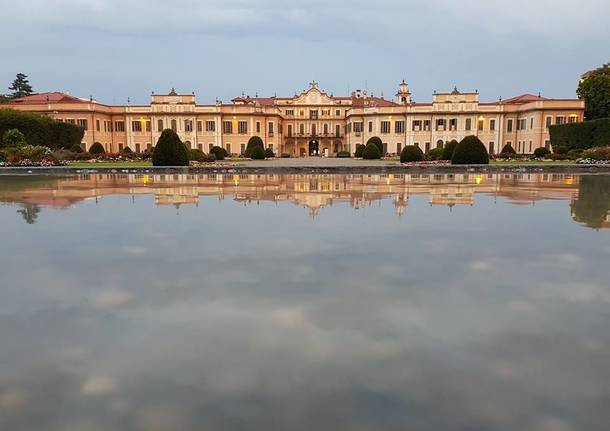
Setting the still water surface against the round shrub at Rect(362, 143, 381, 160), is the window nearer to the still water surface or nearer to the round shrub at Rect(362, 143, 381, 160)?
the round shrub at Rect(362, 143, 381, 160)

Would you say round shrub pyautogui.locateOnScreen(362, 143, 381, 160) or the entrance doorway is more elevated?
the entrance doorway

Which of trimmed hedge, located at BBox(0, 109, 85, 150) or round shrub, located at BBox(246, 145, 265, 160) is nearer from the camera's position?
trimmed hedge, located at BBox(0, 109, 85, 150)

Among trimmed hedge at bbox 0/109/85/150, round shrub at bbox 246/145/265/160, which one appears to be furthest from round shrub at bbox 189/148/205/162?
trimmed hedge at bbox 0/109/85/150

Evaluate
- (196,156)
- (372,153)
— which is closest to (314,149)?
(372,153)

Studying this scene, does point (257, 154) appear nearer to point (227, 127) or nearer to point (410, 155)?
point (410, 155)

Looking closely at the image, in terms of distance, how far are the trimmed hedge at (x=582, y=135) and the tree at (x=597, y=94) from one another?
12049mm

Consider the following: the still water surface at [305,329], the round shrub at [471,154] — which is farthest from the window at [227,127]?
the still water surface at [305,329]

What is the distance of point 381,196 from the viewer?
12641 millimetres

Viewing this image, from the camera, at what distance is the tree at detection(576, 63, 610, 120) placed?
175 ft

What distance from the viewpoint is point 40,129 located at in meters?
37.6

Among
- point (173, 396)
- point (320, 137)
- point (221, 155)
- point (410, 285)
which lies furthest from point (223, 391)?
point (320, 137)

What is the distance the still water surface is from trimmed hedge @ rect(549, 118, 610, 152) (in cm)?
3622

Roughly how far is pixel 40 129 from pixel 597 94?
52766 mm

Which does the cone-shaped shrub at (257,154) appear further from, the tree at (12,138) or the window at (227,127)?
the tree at (12,138)
